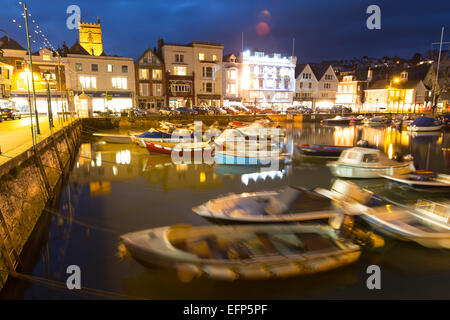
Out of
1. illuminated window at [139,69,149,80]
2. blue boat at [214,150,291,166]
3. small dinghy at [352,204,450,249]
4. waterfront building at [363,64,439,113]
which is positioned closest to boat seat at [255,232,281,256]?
small dinghy at [352,204,450,249]

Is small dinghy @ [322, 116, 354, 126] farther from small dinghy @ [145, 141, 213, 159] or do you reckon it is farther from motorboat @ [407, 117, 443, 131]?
small dinghy @ [145, 141, 213, 159]

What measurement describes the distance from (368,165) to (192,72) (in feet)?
165

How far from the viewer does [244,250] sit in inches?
409

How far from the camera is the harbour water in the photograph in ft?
29.7

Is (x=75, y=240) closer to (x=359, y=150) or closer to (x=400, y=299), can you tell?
(x=400, y=299)

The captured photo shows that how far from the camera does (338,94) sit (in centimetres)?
8725

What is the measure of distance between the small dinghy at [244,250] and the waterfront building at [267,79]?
61565mm

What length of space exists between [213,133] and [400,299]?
83.0ft

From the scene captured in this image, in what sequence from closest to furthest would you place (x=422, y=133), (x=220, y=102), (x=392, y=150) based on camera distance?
(x=392, y=150) → (x=422, y=133) → (x=220, y=102)

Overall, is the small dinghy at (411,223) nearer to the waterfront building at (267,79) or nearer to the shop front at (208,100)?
the shop front at (208,100)

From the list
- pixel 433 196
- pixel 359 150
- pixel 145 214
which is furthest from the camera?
pixel 359 150

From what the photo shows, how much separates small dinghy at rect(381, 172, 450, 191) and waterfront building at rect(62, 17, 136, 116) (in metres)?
50.0

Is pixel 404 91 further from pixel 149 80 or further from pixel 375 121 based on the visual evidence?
pixel 149 80

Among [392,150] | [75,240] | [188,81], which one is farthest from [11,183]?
[188,81]
